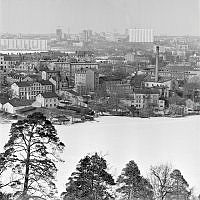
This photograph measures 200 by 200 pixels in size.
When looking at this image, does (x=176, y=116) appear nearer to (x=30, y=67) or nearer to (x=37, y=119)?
(x=30, y=67)

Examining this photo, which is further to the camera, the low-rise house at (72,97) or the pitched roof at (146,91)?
the pitched roof at (146,91)

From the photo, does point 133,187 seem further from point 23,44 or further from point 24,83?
point 23,44

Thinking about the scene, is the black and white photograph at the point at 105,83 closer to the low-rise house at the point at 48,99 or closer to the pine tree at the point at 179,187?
the low-rise house at the point at 48,99

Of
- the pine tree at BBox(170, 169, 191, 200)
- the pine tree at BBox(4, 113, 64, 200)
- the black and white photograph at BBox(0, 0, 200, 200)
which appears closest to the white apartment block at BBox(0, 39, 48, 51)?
the black and white photograph at BBox(0, 0, 200, 200)

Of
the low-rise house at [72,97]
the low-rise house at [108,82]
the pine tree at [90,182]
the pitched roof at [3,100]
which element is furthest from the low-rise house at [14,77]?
the pine tree at [90,182]

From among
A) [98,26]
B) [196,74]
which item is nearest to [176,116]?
[196,74]

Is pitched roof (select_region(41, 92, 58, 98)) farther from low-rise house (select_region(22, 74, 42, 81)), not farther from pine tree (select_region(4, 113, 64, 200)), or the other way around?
pine tree (select_region(4, 113, 64, 200))
